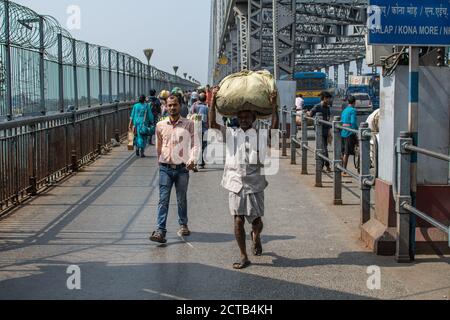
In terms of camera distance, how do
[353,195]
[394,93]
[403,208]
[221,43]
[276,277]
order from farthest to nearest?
[221,43], [353,195], [394,93], [403,208], [276,277]

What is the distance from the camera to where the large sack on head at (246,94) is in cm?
665

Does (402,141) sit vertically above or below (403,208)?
above

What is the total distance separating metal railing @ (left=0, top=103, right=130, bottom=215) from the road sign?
16.9ft

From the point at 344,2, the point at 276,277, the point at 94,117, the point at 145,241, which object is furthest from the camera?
the point at 344,2

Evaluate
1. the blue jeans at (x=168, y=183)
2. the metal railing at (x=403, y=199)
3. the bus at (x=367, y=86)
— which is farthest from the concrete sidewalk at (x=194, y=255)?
the bus at (x=367, y=86)

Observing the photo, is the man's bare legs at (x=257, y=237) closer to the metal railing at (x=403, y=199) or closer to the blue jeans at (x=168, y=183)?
the blue jeans at (x=168, y=183)

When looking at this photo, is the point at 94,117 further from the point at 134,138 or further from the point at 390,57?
the point at 390,57

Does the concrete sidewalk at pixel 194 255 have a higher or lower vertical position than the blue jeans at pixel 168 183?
lower

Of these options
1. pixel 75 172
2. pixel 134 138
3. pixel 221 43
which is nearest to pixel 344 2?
pixel 134 138

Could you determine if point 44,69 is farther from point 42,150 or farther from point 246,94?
point 246,94

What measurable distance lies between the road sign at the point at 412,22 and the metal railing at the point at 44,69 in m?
5.50

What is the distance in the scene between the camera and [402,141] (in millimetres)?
6438
